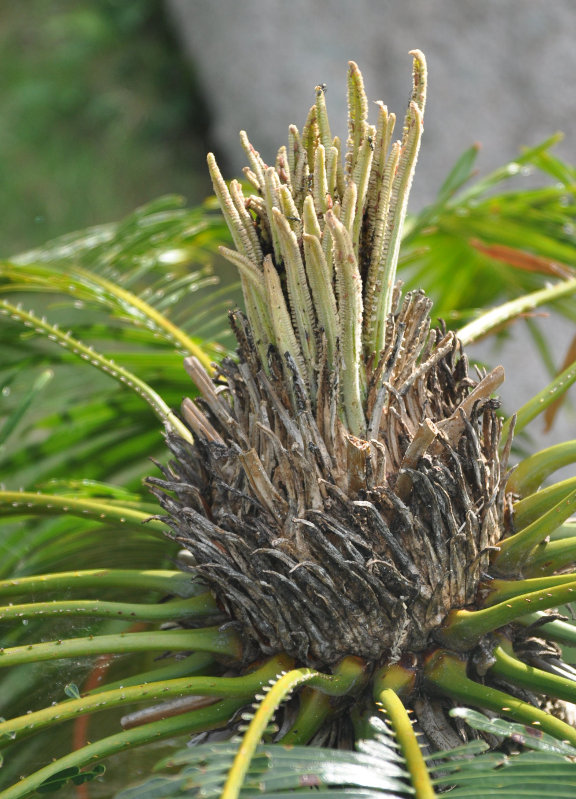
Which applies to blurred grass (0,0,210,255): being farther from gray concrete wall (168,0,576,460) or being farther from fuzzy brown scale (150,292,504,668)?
fuzzy brown scale (150,292,504,668)

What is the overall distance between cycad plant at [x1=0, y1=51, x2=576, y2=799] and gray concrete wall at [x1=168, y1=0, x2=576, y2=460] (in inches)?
81.0

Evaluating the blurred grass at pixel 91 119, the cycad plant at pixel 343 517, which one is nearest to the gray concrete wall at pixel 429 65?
the blurred grass at pixel 91 119

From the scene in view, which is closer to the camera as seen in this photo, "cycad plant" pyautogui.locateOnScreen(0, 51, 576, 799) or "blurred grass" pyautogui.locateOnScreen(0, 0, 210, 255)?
"cycad plant" pyautogui.locateOnScreen(0, 51, 576, 799)

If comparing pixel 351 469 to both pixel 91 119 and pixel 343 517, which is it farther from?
pixel 91 119

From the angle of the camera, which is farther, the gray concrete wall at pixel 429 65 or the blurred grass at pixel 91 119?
the blurred grass at pixel 91 119

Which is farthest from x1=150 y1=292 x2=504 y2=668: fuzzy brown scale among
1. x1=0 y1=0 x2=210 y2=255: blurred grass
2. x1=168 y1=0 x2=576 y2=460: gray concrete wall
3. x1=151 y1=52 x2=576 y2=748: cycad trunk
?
x1=0 y1=0 x2=210 y2=255: blurred grass

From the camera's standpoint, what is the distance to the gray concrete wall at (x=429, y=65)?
277 centimetres

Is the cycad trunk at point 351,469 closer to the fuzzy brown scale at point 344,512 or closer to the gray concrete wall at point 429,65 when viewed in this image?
the fuzzy brown scale at point 344,512

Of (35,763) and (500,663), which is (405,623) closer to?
(500,663)

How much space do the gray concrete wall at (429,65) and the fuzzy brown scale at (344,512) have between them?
2065 mm

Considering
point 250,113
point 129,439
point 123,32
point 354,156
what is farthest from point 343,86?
point 354,156

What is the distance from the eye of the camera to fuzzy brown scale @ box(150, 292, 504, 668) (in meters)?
0.61

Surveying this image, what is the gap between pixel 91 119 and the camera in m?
3.51

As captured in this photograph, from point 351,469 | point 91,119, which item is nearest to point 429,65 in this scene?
point 91,119
